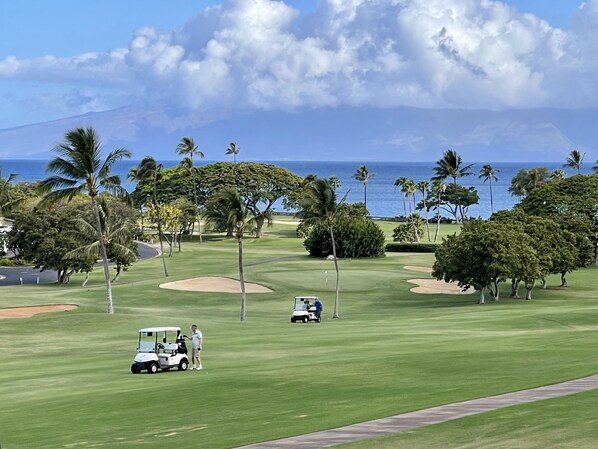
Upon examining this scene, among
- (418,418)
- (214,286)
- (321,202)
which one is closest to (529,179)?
(214,286)

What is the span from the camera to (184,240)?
15275 cm

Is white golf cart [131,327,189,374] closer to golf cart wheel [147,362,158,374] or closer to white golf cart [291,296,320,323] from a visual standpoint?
golf cart wheel [147,362,158,374]

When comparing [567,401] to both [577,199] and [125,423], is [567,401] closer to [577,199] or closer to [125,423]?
[125,423]

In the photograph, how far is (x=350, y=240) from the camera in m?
112

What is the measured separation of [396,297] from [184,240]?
3231 inches

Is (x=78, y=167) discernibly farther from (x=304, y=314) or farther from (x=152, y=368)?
(x=152, y=368)

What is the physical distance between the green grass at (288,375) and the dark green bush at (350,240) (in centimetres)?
4520

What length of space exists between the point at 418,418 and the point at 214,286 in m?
60.0

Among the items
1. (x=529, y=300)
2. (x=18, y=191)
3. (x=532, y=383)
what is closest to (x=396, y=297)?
(x=529, y=300)

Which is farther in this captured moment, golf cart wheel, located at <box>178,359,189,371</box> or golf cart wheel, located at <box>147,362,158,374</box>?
golf cart wheel, located at <box>178,359,189,371</box>

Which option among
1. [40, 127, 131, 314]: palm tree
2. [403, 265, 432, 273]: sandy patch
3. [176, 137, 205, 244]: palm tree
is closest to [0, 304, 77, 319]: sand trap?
[40, 127, 131, 314]: palm tree

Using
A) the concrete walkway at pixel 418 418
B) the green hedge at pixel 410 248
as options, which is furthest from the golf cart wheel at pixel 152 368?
the green hedge at pixel 410 248

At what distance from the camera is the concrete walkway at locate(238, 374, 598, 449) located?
61.0 feet

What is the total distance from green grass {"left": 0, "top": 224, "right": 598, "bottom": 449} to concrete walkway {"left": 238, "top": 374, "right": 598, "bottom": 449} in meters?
0.52
